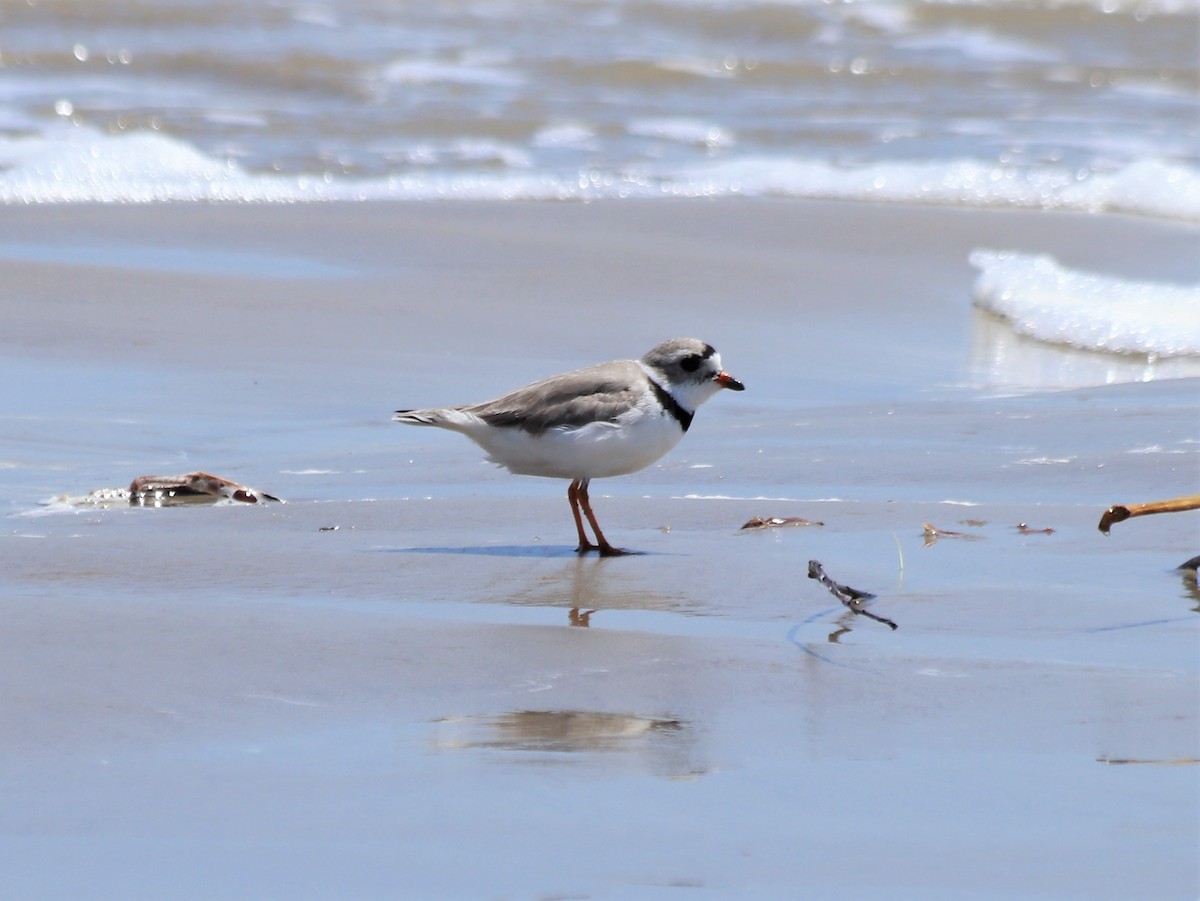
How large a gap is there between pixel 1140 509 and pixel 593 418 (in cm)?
169

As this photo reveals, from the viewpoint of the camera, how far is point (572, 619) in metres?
4.04

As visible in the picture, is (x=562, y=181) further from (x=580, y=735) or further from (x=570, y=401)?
(x=580, y=735)

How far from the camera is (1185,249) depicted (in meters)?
10.2

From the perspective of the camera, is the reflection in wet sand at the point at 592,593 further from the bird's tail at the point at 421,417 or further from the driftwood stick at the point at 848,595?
the bird's tail at the point at 421,417

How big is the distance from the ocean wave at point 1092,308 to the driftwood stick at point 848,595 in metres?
4.54

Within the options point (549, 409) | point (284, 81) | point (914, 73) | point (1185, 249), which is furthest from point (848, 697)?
point (914, 73)

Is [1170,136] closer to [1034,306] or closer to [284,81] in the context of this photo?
[1034,306]

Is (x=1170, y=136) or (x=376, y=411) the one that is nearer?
(x=376, y=411)

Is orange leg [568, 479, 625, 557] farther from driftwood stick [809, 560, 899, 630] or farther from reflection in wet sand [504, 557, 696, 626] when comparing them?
Result: driftwood stick [809, 560, 899, 630]

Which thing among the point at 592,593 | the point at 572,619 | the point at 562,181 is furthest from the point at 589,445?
the point at 562,181

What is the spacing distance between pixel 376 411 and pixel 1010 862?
4.44m

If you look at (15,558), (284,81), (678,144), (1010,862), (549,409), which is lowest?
(1010,862)

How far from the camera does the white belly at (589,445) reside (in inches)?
195

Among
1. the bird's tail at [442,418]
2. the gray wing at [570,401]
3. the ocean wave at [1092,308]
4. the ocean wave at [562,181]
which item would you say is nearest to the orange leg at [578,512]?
the gray wing at [570,401]
